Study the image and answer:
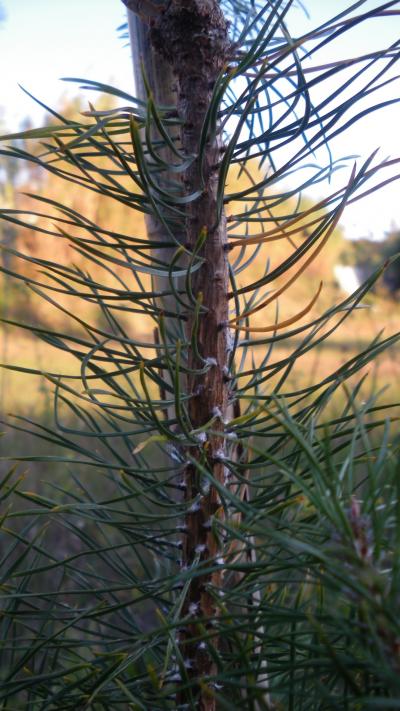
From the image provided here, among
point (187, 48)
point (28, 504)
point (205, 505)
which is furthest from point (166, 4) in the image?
point (28, 504)

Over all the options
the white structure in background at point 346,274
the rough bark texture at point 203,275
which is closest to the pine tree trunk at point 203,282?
the rough bark texture at point 203,275

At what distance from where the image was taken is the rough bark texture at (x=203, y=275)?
343 mm

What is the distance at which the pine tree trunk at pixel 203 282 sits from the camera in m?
0.34

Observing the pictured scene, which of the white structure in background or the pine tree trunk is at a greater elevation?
the white structure in background

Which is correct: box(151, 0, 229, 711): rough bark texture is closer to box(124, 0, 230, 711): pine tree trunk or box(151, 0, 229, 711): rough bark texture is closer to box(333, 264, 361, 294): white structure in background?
box(124, 0, 230, 711): pine tree trunk

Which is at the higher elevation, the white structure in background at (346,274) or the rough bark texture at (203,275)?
the white structure in background at (346,274)

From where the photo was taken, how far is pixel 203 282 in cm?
36

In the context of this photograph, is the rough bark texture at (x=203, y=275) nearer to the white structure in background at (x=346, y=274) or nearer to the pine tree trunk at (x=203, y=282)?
the pine tree trunk at (x=203, y=282)

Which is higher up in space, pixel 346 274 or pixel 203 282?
pixel 346 274

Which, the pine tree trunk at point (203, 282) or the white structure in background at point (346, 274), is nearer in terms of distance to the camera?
the pine tree trunk at point (203, 282)

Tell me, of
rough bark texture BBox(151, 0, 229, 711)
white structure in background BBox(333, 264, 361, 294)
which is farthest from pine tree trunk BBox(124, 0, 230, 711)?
white structure in background BBox(333, 264, 361, 294)

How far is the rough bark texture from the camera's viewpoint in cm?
34

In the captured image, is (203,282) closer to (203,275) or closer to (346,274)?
(203,275)

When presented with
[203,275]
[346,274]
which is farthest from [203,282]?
[346,274]
